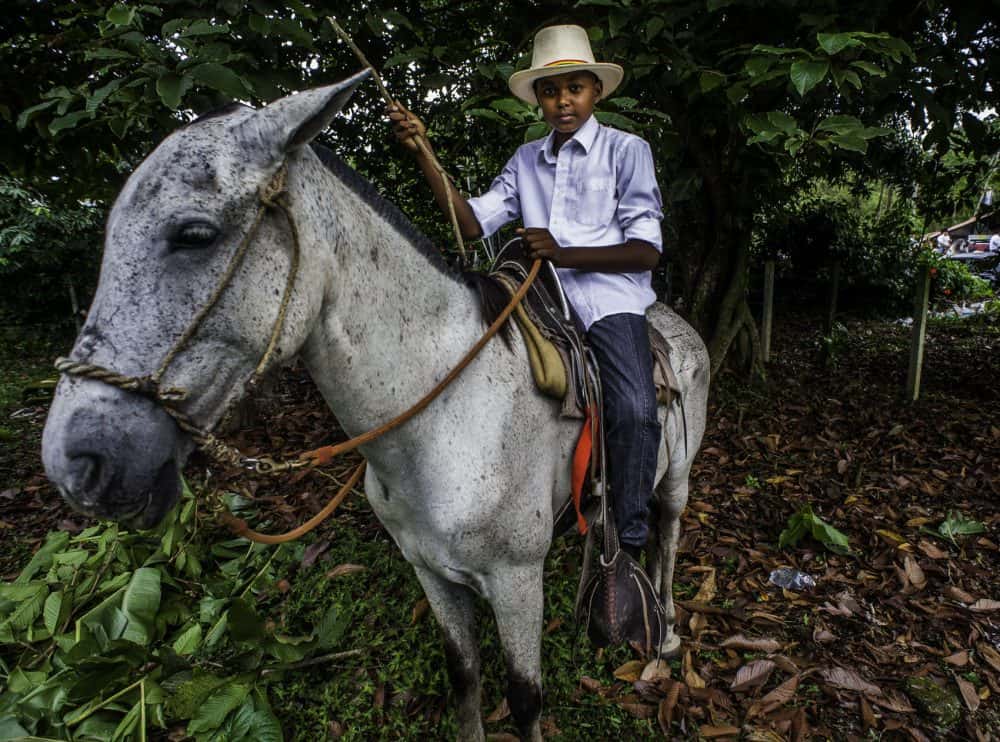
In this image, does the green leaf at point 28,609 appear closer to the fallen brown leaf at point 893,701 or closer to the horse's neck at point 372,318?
the horse's neck at point 372,318

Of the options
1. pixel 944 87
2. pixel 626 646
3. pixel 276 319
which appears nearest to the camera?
pixel 276 319

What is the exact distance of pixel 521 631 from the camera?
7.23 feet

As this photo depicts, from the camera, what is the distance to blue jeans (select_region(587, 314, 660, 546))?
227cm

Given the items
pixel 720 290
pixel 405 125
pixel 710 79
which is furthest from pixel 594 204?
pixel 720 290

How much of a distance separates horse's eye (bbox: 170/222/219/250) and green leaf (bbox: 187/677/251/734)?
232 centimetres

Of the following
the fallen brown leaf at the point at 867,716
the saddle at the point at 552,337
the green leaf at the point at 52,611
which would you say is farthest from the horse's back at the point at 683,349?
the green leaf at the point at 52,611

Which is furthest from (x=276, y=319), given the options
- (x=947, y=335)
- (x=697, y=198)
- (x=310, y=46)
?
(x=947, y=335)

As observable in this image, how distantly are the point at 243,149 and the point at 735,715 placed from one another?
10.7ft

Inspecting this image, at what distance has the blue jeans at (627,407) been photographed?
2270mm

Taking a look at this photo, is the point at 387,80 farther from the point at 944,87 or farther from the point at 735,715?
the point at 735,715

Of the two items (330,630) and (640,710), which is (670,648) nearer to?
(640,710)

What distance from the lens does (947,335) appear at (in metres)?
9.66

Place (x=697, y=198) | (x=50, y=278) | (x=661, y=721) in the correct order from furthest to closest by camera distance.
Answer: (x=50, y=278)
(x=697, y=198)
(x=661, y=721)

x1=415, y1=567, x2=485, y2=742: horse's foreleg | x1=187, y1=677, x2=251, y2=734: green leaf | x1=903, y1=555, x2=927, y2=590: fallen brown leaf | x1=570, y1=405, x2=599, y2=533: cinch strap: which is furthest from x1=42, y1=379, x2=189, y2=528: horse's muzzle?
x1=903, y1=555, x2=927, y2=590: fallen brown leaf
